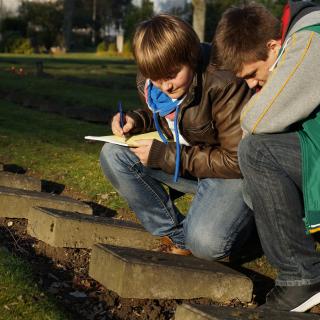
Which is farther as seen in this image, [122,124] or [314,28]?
[122,124]

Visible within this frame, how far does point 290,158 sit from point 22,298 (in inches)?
51.6

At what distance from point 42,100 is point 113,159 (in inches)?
332

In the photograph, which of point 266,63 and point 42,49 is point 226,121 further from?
point 42,49

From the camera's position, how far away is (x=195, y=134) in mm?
3611

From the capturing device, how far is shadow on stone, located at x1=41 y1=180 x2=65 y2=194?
17.6 ft

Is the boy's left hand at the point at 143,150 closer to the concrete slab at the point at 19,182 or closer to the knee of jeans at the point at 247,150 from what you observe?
the knee of jeans at the point at 247,150

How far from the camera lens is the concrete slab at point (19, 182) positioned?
496cm

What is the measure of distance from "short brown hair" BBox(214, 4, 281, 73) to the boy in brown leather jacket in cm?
17

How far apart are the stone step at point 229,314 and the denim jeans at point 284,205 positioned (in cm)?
27

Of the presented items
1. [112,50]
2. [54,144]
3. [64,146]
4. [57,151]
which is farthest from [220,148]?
[112,50]

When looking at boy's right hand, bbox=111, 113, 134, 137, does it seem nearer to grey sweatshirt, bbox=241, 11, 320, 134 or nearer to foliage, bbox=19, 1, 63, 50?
grey sweatshirt, bbox=241, 11, 320, 134

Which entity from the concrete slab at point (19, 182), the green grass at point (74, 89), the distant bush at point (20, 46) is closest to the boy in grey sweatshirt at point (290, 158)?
the concrete slab at point (19, 182)

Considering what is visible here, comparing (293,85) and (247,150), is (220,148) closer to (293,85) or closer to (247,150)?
(247,150)

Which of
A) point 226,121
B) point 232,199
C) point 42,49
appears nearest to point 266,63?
point 226,121
